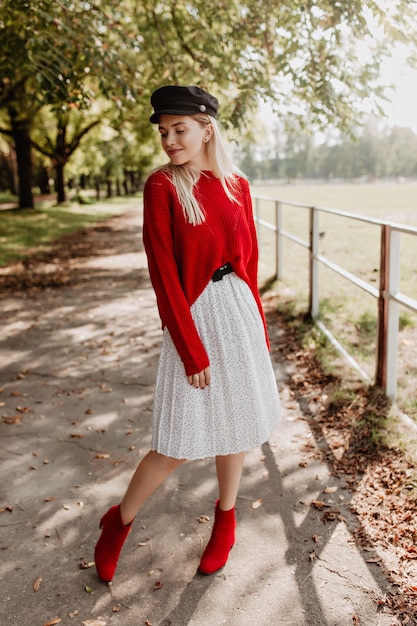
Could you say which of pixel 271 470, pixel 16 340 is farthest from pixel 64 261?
pixel 271 470

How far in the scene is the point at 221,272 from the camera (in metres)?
2.43

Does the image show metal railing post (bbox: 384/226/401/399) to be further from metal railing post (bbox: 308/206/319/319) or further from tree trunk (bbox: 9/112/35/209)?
tree trunk (bbox: 9/112/35/209)

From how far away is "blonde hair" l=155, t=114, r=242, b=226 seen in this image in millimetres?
2277

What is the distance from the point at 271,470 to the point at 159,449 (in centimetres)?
133

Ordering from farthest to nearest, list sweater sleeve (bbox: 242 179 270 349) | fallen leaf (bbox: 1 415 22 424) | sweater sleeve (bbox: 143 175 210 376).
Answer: fallen leaf (bbox: 1 415 22 424) → sweater sleeve (bbox: 242 179 270 349) → sweater sleeve (bbox: 143 175 210 376)

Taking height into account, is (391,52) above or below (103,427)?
above

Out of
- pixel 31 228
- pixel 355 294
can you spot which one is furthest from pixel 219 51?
pixel 31 228

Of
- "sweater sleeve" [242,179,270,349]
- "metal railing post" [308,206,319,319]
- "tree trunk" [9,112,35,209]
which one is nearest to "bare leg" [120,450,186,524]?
"sweater sleeve" [242,179,270,349]

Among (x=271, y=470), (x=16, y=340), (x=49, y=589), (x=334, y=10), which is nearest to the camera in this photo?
(x=49, y=589)

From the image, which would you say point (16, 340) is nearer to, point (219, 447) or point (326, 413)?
point (326, 413)

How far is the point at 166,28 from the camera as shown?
8.60 metres

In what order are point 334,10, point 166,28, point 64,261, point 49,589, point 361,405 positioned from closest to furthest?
point 49,589 < point 361,405 < point 334,10 < point 166,28 < point 64,261

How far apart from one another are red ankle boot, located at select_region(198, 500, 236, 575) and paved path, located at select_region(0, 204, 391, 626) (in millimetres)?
49

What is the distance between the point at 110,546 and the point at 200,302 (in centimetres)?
114
